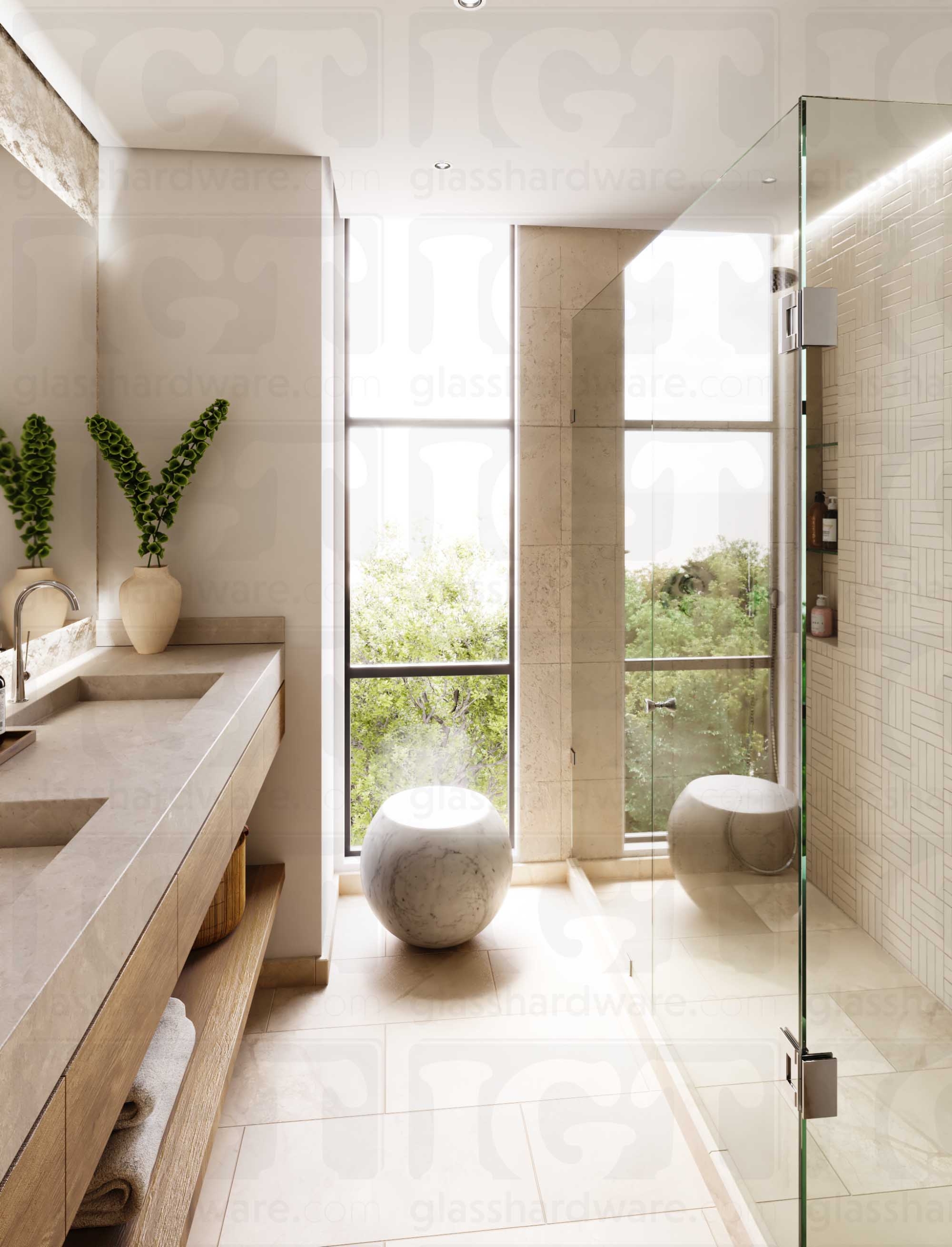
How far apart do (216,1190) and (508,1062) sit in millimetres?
777

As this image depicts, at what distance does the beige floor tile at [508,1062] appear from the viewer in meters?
1.99

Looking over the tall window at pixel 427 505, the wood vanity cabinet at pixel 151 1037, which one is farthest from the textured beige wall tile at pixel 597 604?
the wood vanity cabinet at pixel 151 1037

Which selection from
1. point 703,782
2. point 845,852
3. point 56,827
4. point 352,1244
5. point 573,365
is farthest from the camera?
point 573,365

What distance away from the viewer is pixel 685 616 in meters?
1.87

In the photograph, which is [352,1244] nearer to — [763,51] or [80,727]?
[80,727]

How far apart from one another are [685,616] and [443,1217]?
1.42m

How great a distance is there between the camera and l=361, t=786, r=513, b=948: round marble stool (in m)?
2.43

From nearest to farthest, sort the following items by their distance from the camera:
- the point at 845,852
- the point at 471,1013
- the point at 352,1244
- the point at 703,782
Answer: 1. the point at 845,852
2. the point at 352,1244
3. the point at 703,782
4. the point at 471,1013

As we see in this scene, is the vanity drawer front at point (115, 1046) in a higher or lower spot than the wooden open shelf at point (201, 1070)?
higher

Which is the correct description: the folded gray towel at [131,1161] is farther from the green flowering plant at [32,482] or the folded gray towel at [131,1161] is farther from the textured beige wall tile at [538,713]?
the textured beige wall tile at [538,713]

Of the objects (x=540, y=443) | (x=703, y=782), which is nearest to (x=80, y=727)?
(x=703, y=782)

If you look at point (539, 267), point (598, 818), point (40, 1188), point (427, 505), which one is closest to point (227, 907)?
point (598, 818)

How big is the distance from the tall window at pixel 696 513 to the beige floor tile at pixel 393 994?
27.2 inches

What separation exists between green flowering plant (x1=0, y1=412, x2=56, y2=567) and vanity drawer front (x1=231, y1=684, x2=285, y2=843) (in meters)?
0.71
